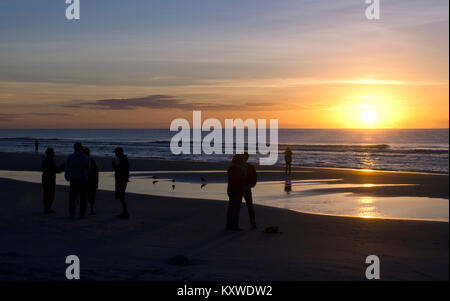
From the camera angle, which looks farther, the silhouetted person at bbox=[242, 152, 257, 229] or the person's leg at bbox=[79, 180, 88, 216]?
the person's leg at bbox=[79, 180, 88, 216]

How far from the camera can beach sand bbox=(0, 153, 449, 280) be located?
7.44 metres

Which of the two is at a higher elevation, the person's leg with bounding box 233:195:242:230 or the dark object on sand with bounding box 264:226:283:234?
the person's leg with bounding box 233:195:242:230

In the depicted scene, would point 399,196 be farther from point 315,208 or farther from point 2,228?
point 2,228

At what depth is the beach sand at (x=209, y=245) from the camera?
24.4 ft

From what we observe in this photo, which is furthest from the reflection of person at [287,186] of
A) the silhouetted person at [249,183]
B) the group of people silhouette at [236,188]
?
the group of people silhouette at [236,188]

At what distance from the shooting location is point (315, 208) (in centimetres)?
1546

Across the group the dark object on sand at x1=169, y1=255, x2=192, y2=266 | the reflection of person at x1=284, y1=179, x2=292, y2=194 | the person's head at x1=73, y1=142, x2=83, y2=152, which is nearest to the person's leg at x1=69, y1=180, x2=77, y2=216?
the person's head at x1=73, y1=142, x2=83, y2=152

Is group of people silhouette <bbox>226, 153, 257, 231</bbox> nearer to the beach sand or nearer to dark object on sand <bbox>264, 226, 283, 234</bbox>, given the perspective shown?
the beach sand

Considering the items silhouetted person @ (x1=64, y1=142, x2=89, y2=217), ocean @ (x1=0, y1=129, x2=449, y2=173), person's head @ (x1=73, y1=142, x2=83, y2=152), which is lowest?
ocean @ (x1=0, y1=129, x2=449, y2=173)

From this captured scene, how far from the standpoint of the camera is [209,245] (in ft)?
31.9

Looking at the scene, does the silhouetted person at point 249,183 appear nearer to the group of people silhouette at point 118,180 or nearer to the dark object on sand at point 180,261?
the group of people silhouette at point 118,180

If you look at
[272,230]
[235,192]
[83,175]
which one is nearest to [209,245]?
[272,230]

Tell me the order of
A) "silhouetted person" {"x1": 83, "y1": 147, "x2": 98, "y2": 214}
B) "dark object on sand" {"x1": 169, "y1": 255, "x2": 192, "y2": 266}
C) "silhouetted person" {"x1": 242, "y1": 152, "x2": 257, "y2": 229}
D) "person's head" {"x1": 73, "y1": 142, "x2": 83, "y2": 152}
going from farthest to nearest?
"silhouetted person" {"x1": 83, "y1": 147, "x2": 98, "y2": 214} → "person's head" {"x1": 73, "y1": 142, "x2": 83, "y2": 152} → "silhouetted person" {"x1": 242, "y1": 152, "x2": 257, "y2": 229} → "dark object on sand" {"x1": 169, "y1": 255, "x2": 192, "y2": 266}
